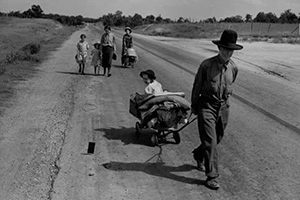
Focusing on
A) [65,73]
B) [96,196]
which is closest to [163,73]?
[65,73]

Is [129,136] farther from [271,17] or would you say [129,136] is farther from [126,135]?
[271,17]

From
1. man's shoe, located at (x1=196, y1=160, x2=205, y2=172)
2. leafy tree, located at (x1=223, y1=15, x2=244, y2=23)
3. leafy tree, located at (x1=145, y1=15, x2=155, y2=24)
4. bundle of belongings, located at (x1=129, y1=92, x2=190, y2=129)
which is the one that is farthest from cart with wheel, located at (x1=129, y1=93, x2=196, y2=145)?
leafy tree, located at (x1=145, y1=15, x2=155, y2=24)

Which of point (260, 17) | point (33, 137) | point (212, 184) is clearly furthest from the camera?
point (260, 17)

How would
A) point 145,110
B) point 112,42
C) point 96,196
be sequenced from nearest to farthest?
point 96,196
point 145,110
point 112,42

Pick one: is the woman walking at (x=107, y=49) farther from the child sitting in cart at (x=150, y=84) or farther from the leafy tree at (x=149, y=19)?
the leafy tree at (x=149, y=19)

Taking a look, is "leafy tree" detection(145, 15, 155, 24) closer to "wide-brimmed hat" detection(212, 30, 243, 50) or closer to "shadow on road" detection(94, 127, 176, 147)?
"shadow on road" detection(94, 127, 176, 147)

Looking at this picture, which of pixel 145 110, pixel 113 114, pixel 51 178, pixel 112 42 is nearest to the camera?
pixel 51 178

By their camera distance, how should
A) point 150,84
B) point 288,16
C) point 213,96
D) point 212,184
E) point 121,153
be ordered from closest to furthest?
1. point 212,184
2. point 213,96
3. point 121,153
4. point 150,84
5. point 288,16

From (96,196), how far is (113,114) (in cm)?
440

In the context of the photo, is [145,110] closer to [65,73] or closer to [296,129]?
[296,129]

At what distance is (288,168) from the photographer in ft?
21.6

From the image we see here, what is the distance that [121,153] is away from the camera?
698 centimetres

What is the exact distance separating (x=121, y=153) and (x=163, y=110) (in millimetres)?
1048

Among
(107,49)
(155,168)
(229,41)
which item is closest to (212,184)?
(155,168)
